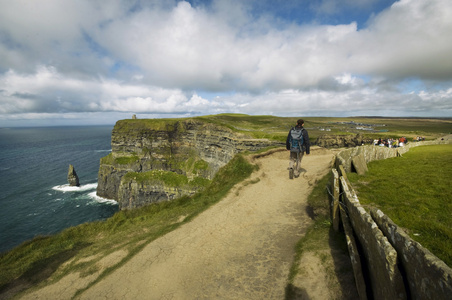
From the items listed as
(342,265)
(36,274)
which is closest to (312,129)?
(342,265)

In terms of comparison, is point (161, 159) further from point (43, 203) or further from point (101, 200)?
point (43, 203)

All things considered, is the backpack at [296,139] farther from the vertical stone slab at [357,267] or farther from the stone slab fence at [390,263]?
the vertical stone slab at [357,267]

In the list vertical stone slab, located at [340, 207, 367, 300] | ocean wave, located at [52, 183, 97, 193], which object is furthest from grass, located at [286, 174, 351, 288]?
ocean wave, located at [52, 183, 97, 193]

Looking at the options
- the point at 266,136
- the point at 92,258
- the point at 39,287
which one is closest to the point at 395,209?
the point at 92,258

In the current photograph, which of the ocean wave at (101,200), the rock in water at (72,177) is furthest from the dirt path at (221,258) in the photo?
the rock in water at (72,177)

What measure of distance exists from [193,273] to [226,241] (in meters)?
2.28

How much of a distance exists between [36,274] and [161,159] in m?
55.7

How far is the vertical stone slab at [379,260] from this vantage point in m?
3.95

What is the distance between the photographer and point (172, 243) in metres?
10.7

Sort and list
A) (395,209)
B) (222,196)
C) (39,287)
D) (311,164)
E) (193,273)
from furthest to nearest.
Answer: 1. (311,164)
2. (222,196)
3. (39,287)
4. (193,273)
5. (395,209)

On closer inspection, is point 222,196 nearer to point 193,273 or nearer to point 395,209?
point 193,273

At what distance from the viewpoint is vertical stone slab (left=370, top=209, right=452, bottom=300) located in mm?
3014

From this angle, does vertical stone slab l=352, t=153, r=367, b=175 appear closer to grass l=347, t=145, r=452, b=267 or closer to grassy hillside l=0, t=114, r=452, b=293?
grass l=347, t=145, r=452, b=267

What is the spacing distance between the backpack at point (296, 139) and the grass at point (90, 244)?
5916 millimetres
